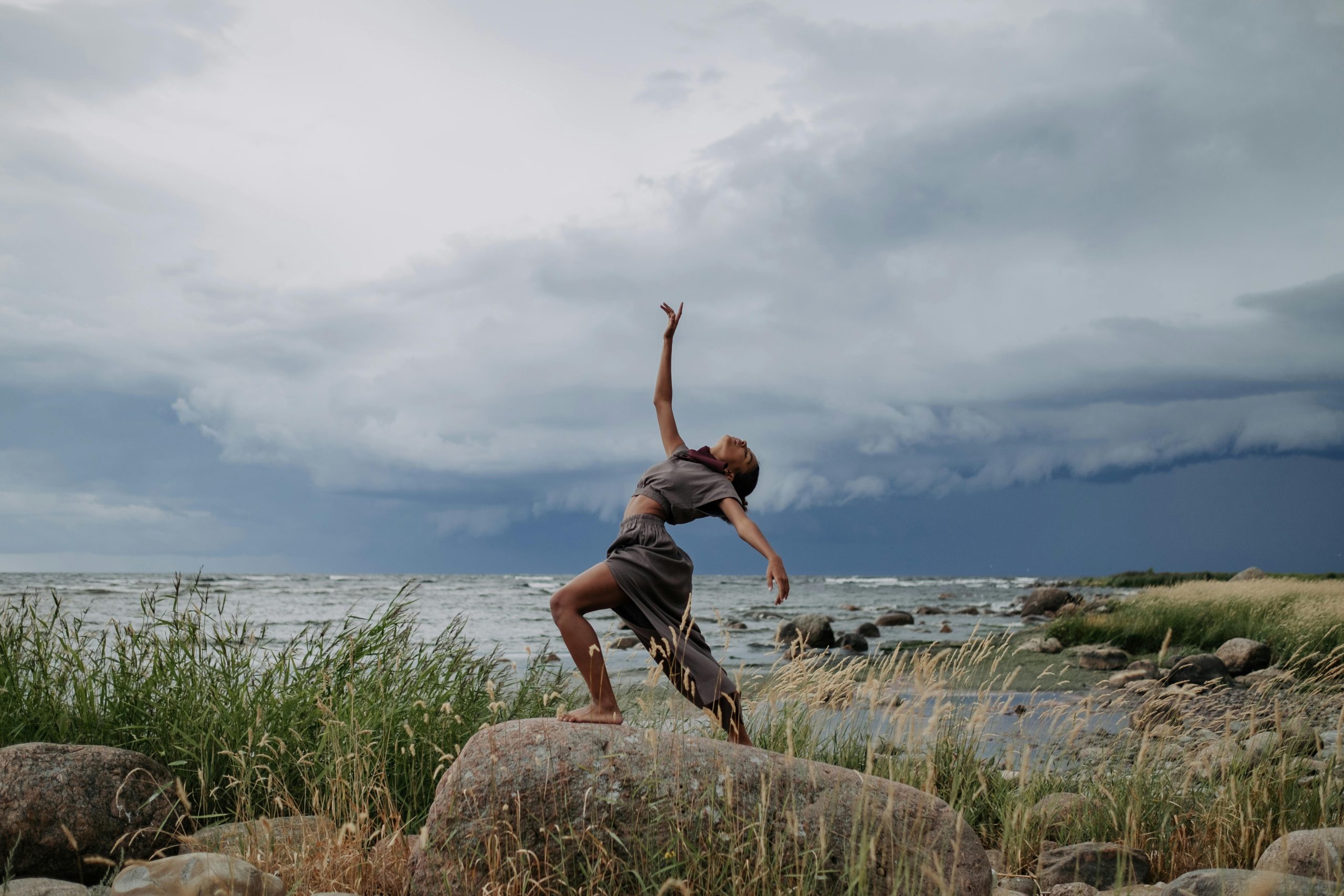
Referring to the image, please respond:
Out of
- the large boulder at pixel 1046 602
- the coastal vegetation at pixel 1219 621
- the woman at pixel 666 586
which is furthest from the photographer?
the large boulder at pixel 1046 602

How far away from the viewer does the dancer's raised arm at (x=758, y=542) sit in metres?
4.51

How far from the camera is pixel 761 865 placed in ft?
10.9

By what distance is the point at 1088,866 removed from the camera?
492cm

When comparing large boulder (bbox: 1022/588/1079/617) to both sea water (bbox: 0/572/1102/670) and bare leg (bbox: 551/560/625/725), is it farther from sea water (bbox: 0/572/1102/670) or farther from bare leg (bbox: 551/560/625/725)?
bare leg (bbox: 551/560/625/725)

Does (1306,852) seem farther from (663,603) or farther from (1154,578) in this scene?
(1154,578)

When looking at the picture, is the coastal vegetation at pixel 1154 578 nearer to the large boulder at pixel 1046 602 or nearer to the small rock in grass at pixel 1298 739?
the large boulder at pixel 1046 602

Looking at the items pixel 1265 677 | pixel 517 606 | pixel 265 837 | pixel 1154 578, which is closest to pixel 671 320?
pixel 265 837

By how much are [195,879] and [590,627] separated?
6.89ft

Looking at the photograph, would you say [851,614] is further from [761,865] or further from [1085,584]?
[1085,584]

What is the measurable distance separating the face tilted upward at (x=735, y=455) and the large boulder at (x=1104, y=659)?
521 inches

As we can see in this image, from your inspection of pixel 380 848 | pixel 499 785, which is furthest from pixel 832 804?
pixel 380 848

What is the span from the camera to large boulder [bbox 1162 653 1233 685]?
13.4 m

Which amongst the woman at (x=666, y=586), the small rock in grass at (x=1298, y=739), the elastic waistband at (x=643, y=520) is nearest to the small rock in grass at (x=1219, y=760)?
the small rock in grass at (x=1298, y=739)

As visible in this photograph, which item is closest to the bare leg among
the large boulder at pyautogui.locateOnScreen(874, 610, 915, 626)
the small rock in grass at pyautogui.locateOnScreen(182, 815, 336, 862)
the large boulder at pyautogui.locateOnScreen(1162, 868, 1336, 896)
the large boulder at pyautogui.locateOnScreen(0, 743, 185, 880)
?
the small rock in grass at pyautogui.locateOnScreen(182, 815, 336, 862)
